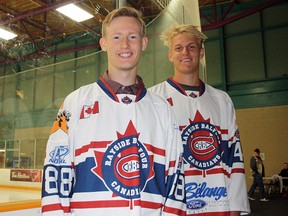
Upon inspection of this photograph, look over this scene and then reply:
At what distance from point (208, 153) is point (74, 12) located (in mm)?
2202

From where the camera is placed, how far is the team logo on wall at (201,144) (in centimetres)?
158

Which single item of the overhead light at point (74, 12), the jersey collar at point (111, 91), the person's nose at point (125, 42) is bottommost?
the jersey collar at point (111, 91)

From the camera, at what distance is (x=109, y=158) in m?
1.11

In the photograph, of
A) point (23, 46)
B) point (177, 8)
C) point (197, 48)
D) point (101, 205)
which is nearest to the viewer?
point (101, 205)

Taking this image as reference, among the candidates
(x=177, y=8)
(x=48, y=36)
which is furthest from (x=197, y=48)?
(x=48, y=36)

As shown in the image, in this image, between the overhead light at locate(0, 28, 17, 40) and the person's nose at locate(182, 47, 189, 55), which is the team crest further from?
the overhead light at locate(0, 28, 17, 40)

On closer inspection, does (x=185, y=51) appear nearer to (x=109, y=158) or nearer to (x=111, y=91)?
(x=111, y=91)

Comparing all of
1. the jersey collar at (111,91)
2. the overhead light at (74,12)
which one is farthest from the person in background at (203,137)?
the overhead light at (74,12)

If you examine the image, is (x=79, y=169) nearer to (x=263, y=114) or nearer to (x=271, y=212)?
(x=271, y=212)

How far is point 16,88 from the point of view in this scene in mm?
3369

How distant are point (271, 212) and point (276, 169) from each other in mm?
3639

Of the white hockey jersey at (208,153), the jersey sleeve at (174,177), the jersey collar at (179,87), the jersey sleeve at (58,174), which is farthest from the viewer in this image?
the jersey collar at (179,87)

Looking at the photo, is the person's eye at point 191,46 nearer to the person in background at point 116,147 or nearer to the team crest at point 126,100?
the person in background at point 116,147

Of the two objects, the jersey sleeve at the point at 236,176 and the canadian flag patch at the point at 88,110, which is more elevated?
the canadian flag patch at the point at 88,110
